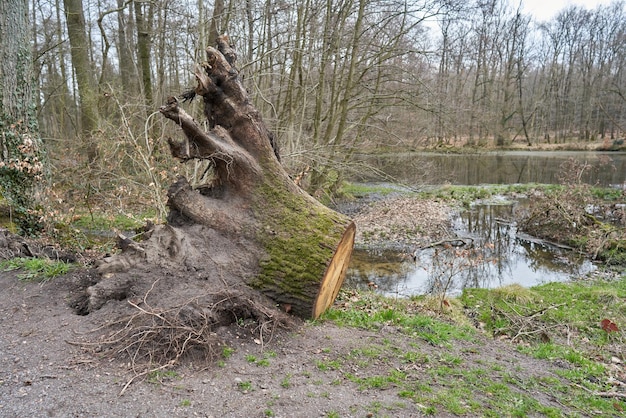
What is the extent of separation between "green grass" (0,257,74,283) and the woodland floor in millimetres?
125

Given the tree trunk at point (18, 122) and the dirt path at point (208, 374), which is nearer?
the dirt path at point (208, 374)

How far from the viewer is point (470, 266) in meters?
8.63

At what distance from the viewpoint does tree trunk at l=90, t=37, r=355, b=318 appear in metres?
5.04

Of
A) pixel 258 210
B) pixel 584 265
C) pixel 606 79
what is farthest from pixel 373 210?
pixel 606 79

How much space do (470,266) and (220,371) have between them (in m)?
6.15

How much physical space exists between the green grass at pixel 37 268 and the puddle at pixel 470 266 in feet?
18.5

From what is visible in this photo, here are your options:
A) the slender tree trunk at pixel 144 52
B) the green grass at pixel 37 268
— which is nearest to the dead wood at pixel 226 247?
the green grass at pixel 37 268

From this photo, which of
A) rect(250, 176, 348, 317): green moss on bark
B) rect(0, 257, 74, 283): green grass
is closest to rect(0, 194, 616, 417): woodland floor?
rect(0, 257, 74, 283): green grass

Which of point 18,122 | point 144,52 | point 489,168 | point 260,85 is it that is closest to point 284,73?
point 260,85

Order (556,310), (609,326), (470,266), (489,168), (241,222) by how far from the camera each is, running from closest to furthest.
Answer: (241,222), (609,326), (556,310), (470,266), (489,168)

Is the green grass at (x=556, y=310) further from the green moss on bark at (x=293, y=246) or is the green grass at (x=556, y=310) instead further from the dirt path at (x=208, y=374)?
the green moss on bark at (x=293, y=246)

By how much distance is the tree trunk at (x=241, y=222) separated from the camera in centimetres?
504

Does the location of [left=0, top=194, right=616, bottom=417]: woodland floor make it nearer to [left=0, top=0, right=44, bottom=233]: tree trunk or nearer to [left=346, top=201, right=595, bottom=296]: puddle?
[left=0, top=0, right=44, bottom=233]: tree trunk

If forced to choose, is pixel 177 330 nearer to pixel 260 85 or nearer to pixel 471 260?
pixel 471 260
